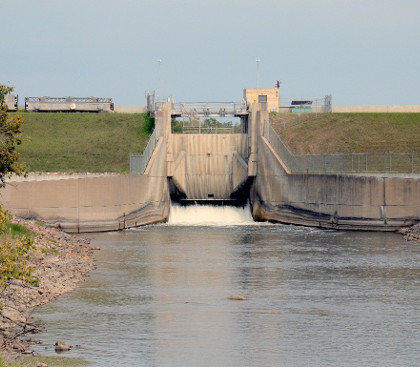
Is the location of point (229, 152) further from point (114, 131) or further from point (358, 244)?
point (358, 244)

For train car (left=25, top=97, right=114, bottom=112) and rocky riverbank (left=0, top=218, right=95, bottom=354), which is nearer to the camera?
rocky riverbank (left=0, top=218, right=95, bottom=354)

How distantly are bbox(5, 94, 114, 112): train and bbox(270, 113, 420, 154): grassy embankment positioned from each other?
745 inches

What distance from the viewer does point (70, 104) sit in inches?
4099

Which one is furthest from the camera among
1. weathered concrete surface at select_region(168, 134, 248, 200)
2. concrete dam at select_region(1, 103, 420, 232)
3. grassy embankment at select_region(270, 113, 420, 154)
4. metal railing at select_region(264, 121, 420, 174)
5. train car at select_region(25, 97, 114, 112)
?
train car at select_region(25, 97, 114, 112)

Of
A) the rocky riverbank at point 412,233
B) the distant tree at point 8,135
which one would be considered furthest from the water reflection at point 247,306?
the distant tree at point 8,135

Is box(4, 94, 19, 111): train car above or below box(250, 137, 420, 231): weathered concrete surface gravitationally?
above

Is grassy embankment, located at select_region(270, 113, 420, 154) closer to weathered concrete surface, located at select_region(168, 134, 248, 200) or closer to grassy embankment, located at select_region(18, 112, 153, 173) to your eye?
weathered concrete surface, located at select_region(168, 134, 248, 200)

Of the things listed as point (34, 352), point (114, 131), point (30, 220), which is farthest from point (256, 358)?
point (114, 131)

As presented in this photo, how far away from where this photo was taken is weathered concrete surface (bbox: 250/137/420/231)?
64.8 metres

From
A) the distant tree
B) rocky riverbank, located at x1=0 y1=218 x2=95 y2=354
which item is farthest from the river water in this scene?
the distant tree

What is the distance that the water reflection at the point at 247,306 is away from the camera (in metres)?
28.1

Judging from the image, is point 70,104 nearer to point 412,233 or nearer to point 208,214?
point 208,214

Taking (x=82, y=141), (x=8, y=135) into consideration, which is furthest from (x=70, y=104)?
(x=8, y=135)

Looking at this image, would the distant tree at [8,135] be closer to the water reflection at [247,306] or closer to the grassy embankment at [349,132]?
the water reflection at [247,306]
